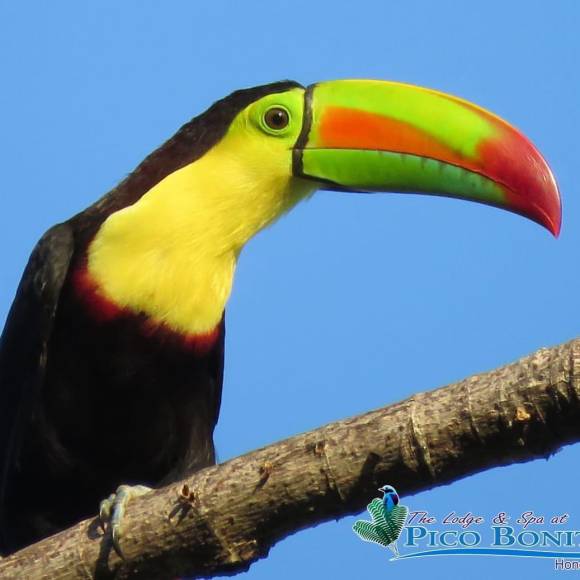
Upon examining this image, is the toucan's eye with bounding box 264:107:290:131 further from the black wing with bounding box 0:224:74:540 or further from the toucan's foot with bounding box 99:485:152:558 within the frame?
the toucan's foot with bounding box 99:485:152:558

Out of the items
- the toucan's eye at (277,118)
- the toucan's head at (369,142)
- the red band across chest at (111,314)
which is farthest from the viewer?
the toucan's eye at (277,118)

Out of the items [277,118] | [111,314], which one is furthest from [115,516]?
[277,118]

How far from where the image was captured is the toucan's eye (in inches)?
232

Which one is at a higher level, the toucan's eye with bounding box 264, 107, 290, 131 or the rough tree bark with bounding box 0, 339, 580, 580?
the toucan's eye with bounding box 264, 107, 290, 131

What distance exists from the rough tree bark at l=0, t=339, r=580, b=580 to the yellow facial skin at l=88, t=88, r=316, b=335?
154cm

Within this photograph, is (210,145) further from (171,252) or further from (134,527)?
(134,527)

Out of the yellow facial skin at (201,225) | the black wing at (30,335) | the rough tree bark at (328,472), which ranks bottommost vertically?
the rough tree bark at (328,472)

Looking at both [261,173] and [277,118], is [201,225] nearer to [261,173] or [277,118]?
[261,173]

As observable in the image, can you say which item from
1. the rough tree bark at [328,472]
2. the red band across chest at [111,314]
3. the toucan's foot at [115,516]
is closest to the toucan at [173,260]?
the red band across chest at [111,314]

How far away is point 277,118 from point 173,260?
845 mm

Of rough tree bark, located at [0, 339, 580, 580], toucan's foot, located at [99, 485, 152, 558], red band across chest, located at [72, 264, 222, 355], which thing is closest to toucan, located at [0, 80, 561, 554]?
red band across chest, located at [72, 264, 222, 355]

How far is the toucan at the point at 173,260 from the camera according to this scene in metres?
5.64

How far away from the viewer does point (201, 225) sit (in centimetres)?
574

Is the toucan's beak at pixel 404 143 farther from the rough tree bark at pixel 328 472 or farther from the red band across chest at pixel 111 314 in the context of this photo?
the rough tree bark at pixel 328 472
